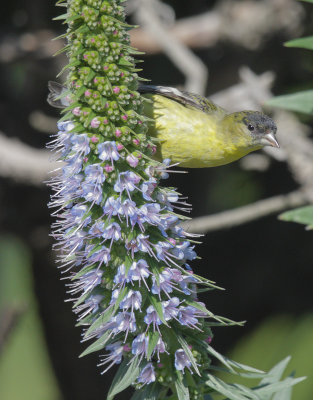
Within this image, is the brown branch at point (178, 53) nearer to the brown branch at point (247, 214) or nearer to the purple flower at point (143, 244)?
the brown branch at point (247, 214)

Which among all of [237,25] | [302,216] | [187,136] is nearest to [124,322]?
[302,216]

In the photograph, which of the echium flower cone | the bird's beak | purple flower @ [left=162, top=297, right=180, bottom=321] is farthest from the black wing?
purple flower @ [left=162, top=297, right=180, bottom=321]

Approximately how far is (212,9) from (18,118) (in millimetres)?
1936

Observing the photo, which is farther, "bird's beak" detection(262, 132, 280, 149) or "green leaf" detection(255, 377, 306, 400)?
"bird's beak" detection(262, 132, 280, 149)

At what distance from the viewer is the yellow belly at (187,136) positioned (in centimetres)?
297

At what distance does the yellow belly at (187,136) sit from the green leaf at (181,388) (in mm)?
1091

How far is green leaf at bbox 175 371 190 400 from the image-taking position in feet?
6.98

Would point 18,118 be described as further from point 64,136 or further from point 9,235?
point 64,136

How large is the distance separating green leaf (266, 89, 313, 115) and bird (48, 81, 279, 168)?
88cm

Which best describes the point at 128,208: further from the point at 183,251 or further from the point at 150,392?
the point at 150,392

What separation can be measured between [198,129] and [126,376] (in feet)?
4.55

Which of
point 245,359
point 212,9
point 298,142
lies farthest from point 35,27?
point 245,359

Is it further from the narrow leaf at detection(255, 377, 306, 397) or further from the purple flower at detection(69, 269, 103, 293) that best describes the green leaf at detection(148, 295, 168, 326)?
the narrow leaf at detection(255, 377, 306, 397)

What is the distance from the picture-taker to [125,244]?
207cm
